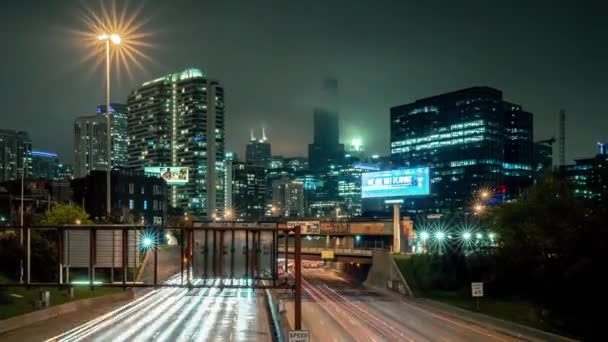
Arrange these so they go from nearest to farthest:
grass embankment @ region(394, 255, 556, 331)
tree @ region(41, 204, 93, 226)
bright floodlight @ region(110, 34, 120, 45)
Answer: grass embankment @ region(394, 255, 556, 331) → bright floodlight @ region(110, 34, 120, 45) → tree @ region(41, 204, 93, 226)

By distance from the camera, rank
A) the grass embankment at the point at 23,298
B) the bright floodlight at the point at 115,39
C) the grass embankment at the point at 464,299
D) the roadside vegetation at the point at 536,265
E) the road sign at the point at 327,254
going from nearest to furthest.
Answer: the roadside vegetation at the point at 536,265 < the grass embankment at the point at 23,298 < the grass embankment at the point at 464,299 < the bright floodlight at the point at 115,39 < the road sign at the point at 327,254

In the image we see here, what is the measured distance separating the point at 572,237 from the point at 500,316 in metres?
10.8

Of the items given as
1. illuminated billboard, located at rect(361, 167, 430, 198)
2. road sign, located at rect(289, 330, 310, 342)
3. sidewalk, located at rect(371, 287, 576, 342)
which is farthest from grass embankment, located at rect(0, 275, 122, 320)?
illuminated billboard, located at rect(361, 167, 430, 198)

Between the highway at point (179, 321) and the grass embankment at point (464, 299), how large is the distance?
21.8 meters

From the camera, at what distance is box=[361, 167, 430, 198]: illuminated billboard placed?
84938 mm

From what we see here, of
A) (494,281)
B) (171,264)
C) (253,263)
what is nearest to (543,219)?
(494,281)

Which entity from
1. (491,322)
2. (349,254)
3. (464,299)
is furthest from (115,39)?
(349,254)

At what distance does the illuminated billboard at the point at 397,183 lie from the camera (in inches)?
3344

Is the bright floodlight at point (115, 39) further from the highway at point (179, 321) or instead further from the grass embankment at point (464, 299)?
the grass embankment at point (464, 299)

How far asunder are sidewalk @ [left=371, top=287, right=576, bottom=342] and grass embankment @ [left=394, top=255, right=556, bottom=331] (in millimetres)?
1456

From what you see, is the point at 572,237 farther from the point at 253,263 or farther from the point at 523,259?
the point at 253,263

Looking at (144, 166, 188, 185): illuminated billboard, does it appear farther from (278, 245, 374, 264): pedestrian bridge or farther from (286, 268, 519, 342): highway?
(286, 268, 519, 342): highway

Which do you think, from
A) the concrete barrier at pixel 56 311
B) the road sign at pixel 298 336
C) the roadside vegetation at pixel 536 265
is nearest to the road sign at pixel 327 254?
the roadside vegetation at pixel 536 265

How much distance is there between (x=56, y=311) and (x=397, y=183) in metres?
51.7
